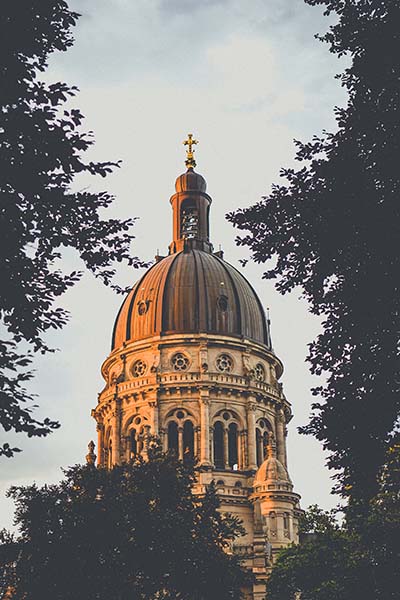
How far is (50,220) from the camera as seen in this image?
17625 millimetres

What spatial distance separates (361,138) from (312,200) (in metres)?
1.67

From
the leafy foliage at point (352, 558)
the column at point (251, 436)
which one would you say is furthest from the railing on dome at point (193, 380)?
the leafy foliage at point (352, 558)

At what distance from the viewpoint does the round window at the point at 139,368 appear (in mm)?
86125

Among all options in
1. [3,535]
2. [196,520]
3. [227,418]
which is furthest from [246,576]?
[227,418]

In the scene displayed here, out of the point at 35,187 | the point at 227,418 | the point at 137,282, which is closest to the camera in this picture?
the point at 35,187

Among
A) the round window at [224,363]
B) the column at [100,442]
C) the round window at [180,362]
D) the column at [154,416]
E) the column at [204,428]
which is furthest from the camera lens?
the column at [100,442]

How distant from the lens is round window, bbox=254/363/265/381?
283ft

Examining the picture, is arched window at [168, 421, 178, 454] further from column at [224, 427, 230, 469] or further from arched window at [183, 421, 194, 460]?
column at [224, 427, 230, 469]

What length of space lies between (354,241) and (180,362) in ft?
214

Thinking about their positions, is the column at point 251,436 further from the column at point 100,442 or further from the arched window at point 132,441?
the column at point 100,442

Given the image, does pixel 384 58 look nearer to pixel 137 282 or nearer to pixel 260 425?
pixel 260 425

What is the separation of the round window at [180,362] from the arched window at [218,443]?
224 inches

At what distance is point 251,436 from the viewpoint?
8244cm

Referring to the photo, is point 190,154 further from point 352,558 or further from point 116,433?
point 352,558
